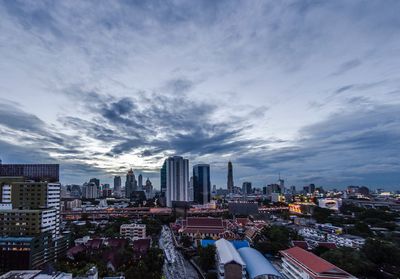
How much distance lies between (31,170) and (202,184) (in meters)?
51.3

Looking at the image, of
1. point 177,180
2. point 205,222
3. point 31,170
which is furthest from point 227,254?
point 177,180

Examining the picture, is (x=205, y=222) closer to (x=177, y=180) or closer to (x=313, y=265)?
(x=313, y=265)

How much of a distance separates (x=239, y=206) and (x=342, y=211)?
723 inches

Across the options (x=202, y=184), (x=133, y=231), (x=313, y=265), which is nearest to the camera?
(x=313, y=265)

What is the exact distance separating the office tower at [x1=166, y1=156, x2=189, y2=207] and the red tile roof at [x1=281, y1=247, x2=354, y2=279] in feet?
154

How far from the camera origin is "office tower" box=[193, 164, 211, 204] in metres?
76.5

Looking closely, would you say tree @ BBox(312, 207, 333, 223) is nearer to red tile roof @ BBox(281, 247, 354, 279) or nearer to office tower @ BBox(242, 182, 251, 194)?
red tile roof @ BBox(281, 247, 354, 279)

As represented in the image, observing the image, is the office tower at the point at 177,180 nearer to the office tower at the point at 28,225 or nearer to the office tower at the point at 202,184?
the office tower at the point at 202,184

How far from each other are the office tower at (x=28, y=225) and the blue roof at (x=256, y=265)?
494 inches

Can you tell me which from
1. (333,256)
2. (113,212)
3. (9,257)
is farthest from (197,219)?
(113,212)

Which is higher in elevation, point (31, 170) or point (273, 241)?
point (31, 170)

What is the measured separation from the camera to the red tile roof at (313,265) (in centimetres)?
1349

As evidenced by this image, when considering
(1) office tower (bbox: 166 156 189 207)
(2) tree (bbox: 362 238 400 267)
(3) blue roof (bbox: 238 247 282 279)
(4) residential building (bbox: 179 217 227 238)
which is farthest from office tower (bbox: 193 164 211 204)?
(2) tree (bbox: 362 238 400 267)

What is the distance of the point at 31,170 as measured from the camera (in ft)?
102
